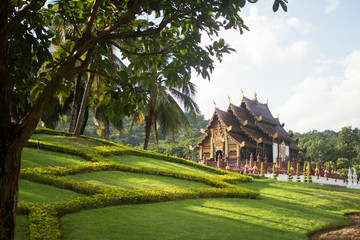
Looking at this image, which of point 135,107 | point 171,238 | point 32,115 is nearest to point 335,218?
point 171,238

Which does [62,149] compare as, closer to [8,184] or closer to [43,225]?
[43,225]

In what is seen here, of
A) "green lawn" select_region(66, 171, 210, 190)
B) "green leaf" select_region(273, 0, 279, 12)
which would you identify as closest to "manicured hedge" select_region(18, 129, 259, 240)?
"green lawn" select_region(66, 171, 210, 190)

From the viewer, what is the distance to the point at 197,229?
5.97 metres

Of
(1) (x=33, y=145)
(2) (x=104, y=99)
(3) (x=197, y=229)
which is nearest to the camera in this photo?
(2) (x=104, y=99)

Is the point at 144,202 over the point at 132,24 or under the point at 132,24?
under

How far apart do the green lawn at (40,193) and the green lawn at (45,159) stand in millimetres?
1913

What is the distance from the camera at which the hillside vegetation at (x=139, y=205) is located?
18.5 feet

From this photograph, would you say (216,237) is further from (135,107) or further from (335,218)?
(335,218)

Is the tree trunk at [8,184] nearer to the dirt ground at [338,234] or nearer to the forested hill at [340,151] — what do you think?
the dirt ground at [338,234]

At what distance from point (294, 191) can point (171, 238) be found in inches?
353

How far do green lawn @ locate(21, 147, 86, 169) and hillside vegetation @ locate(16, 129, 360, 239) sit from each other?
24 mm

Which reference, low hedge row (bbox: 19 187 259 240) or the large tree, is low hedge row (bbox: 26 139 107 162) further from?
the large tree

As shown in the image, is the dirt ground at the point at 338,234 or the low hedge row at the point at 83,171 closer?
the dirt ground at the point at 338,234

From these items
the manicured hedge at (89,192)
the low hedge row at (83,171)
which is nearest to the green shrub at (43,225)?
the manicured hedge at (89,192)
